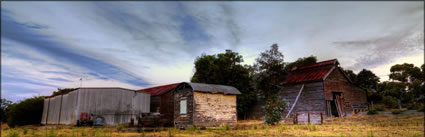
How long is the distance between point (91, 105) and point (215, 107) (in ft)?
38.6

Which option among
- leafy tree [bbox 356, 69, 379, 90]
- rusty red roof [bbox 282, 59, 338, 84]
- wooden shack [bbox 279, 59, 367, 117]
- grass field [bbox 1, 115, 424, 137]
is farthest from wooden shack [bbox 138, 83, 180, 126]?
leafy tree [bbox 356, 69, 379, 90]

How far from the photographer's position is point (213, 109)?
64.3 feet

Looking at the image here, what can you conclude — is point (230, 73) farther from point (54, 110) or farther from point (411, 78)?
point (54, 110)

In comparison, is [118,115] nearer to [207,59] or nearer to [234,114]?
[234,114]

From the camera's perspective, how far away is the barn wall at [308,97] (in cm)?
2592

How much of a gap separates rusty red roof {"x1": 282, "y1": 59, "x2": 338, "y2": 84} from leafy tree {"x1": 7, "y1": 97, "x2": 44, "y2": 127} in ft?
94.5

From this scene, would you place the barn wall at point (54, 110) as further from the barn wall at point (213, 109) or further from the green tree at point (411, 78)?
the green tree at point (411, 78)

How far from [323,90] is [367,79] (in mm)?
27192

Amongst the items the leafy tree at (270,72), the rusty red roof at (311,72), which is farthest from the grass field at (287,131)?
the leafy tree at (270,72)

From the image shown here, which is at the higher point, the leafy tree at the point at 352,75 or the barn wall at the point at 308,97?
the leafy tree at the point at 352,75

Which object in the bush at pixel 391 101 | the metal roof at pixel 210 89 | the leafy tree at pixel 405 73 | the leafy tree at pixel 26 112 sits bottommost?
the leafy tree at pixel 26 112

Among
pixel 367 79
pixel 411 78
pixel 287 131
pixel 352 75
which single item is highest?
pixel 352 75

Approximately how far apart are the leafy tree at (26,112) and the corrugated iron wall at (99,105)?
10.7 ft

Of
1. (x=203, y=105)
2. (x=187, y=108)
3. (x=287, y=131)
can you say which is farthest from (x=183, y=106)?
(x=287, y=131)
